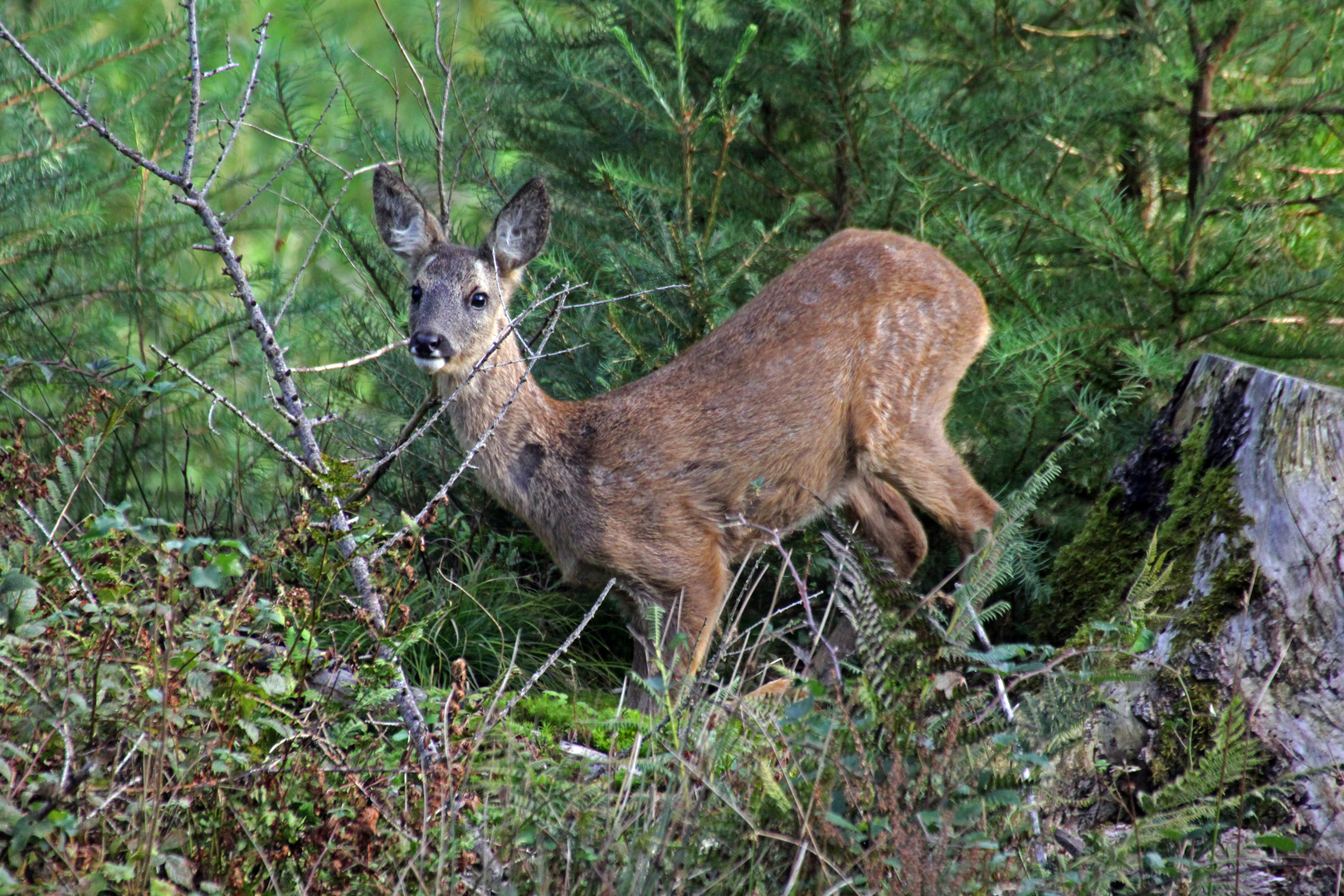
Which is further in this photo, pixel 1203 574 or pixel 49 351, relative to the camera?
pixel 49 351

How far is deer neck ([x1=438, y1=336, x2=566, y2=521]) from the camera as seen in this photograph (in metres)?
4.77

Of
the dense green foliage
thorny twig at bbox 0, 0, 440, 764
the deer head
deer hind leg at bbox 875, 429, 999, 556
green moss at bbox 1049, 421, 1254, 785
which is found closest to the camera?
the dense green foliage

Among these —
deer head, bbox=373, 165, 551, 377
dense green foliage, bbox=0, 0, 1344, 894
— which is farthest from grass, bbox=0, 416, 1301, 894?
deer head, bbox=373, 165, 551, 377

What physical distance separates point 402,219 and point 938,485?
2.53 meters

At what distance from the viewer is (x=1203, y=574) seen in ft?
12.2

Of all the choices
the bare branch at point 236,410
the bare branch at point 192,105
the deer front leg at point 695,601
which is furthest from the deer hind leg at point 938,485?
the bare branch at point 192,105

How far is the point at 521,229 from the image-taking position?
16.0 feet

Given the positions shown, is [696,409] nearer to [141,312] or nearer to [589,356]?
[589,356]

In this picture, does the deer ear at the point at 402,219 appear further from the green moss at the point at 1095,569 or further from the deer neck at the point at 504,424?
the green moss at the point at 1095,569

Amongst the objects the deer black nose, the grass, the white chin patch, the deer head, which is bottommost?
the grass

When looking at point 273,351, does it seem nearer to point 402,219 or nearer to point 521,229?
point 521,229

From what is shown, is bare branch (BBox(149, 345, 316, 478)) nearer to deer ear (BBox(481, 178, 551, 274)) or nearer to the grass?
the grass

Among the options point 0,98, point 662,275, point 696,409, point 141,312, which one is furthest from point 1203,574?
point 0,98

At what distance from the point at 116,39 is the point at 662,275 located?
8.26ft
